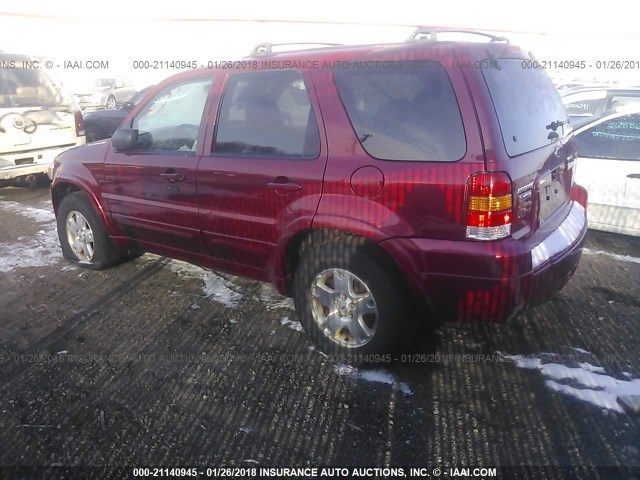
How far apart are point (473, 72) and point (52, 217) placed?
5.33m

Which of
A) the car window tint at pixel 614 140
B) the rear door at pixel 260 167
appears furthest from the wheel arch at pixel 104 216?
the car window tint at pixel 614 140

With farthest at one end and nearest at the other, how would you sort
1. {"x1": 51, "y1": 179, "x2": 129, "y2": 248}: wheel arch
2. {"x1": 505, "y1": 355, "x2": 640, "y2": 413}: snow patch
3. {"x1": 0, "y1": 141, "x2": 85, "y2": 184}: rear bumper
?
{"x1": 0, "y1": 141, "x2": 85, "y2": 184}: rear bumper, {"x1": 51, "y1": 179, "x2": 129, "y2": 248}: wheel arch, {"x1": 505, "y1": 355, "x2": 640, "y2": 413}: snow patch

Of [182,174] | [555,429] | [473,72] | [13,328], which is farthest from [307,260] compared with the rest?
[13,328]

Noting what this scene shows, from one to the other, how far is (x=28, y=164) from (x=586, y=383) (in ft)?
22.3

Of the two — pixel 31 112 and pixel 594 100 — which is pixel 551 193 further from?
pixel 31 112

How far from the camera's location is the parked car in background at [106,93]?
1897 cm

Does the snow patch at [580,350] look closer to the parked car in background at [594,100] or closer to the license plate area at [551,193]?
the license plate area at [551,193]

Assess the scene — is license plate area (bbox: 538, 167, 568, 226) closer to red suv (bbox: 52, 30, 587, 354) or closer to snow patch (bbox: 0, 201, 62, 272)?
red suv (bbox: 52, 30, 587, 354)

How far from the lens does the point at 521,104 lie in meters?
2.67

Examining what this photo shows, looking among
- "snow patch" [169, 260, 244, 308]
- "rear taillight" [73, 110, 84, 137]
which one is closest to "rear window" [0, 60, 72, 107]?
"rear taillight" [73, 110, 84, 137]

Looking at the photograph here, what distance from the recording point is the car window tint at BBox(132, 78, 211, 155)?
134 inches

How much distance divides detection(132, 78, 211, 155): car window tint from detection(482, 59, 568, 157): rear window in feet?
6.05

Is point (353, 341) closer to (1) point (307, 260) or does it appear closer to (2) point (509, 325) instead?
(1) point (307, 260)

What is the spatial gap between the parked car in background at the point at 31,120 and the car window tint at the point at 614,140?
20.3ft
